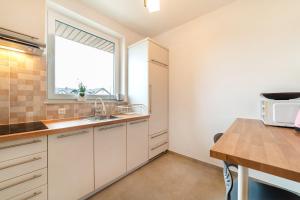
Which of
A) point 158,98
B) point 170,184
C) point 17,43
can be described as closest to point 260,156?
point 170,184

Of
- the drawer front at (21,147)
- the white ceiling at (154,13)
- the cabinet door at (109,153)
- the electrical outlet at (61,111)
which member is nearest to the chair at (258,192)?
the cabinet door at (109,153)

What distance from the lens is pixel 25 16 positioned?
4.73 ft

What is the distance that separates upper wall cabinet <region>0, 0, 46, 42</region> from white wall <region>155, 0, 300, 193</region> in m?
1.99

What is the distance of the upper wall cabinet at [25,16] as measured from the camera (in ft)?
4.37

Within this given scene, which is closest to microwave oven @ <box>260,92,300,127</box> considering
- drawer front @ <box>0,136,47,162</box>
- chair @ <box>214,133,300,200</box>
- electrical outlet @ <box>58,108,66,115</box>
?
chair @ <box>214,133,300,200</box>

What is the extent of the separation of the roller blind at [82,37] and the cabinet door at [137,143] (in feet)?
4.73

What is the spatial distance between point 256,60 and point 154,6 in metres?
1.43

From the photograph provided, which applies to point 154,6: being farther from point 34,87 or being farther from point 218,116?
point 218,116

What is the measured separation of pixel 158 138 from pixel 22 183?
1.82 m

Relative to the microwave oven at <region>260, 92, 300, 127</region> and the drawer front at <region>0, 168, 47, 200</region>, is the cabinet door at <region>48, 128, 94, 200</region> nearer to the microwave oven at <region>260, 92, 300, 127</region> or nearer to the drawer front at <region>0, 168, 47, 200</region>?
the drawer front at <region>0, 168, 47, 200</region>

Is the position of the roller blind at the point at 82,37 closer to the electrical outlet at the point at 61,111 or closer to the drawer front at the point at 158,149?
the electrical outlet at the point at 61,111

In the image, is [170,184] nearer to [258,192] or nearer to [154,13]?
[258,192]

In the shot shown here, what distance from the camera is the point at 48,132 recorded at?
1167 millimetres

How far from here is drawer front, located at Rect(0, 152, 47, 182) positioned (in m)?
0.98
